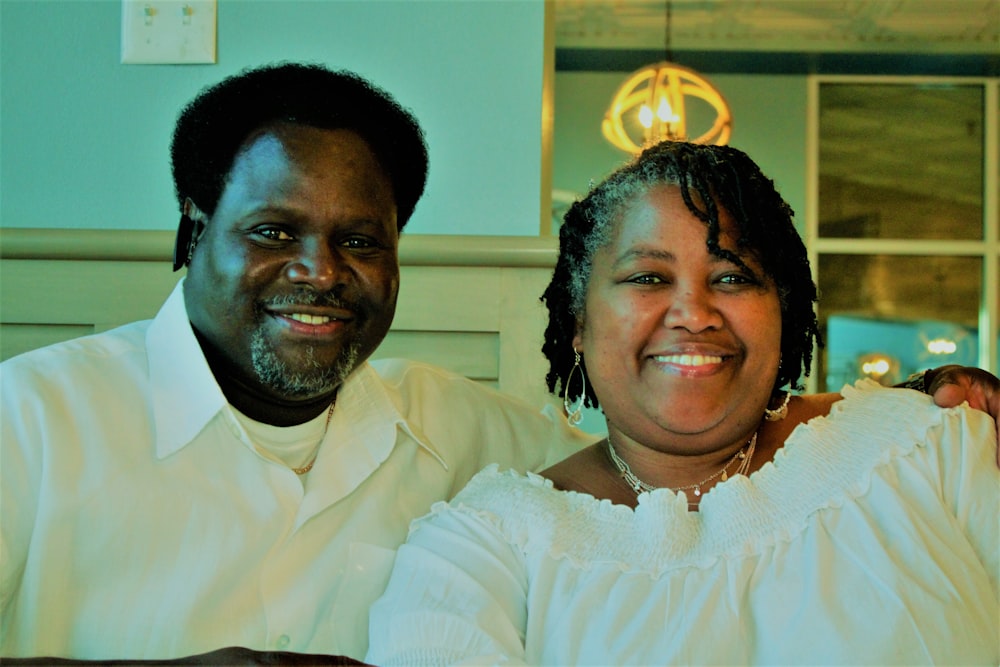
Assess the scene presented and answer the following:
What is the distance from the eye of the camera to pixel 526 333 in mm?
1940

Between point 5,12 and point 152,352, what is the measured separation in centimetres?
97

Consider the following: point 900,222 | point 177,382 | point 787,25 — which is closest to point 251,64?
point 177,382

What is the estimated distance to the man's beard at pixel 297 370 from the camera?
4.59 feet

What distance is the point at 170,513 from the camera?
4.35ft

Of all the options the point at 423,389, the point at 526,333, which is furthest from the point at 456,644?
the point at 526,333

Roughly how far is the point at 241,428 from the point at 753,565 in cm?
72

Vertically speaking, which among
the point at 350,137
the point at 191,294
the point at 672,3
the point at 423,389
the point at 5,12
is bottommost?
the point at 423,389

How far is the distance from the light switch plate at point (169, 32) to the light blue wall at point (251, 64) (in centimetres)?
2

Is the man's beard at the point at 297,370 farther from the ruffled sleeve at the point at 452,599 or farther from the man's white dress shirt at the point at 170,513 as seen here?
the ruffled sleeve at the point at 452,599

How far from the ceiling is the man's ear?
408 cm

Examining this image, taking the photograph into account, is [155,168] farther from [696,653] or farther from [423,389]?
[696,653]

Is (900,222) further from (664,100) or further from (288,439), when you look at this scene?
(288,439)

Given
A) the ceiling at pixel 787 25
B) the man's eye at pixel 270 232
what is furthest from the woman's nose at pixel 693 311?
the ceiling at pixel 787 25

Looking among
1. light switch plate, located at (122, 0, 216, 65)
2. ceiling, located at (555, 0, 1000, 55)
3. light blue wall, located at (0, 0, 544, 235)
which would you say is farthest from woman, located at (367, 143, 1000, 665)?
ceiling, located at (555, 0, 1000, 55)
